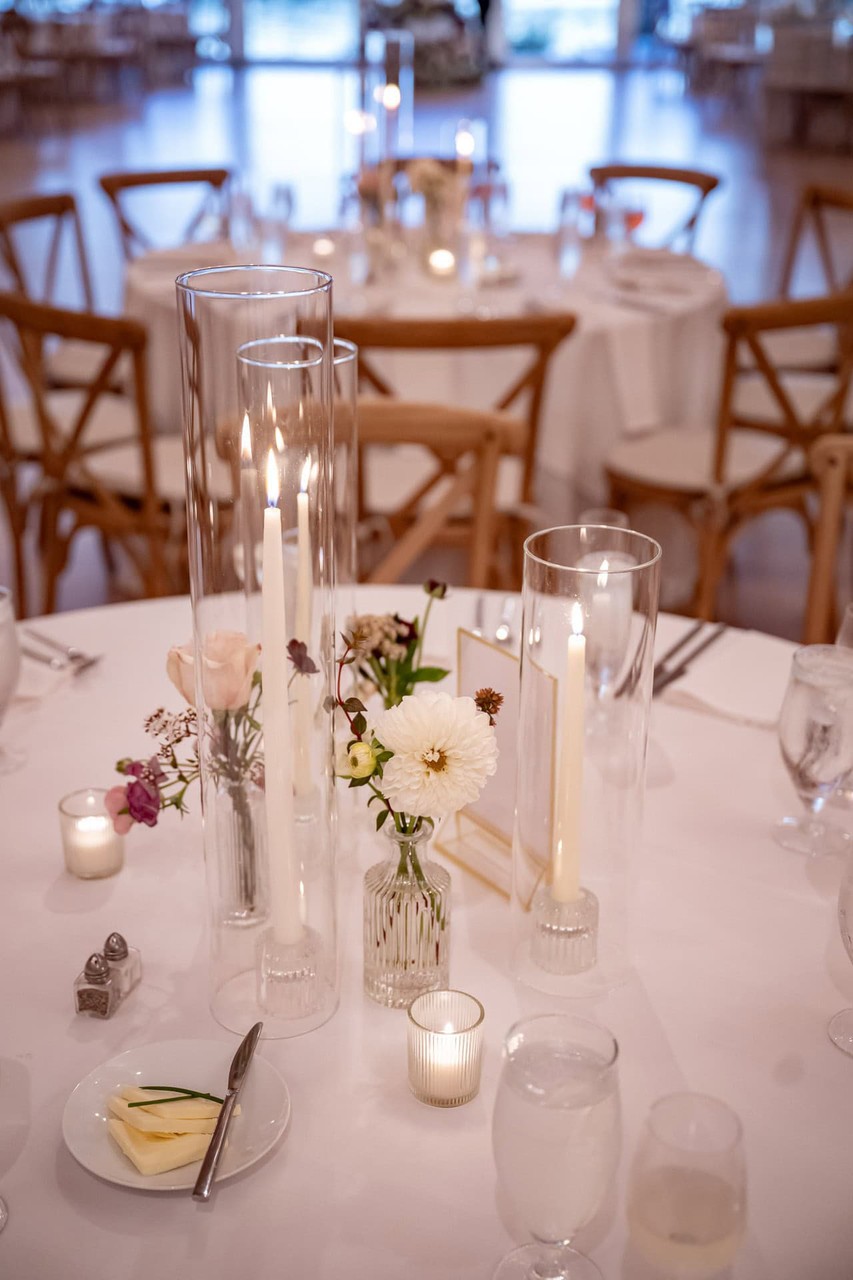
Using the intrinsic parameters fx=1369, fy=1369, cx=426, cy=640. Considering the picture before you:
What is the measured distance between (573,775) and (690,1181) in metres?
0.33

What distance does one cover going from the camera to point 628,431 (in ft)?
11.0

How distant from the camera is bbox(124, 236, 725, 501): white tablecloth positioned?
3.22 meters

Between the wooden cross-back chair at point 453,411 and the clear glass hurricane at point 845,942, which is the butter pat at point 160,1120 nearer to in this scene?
the clear glass hurricane at point 845,942

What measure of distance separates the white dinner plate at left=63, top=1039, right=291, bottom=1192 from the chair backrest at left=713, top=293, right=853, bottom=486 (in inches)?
87.4

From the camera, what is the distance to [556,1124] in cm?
66

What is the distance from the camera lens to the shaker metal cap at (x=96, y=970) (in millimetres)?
951

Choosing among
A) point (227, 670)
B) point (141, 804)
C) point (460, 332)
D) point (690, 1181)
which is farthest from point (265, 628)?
point (460, 332)

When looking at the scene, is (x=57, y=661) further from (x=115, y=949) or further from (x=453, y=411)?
(x=453, y=411)

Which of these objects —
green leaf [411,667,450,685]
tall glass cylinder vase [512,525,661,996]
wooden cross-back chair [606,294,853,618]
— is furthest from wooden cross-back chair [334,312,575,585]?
tall glass cylinder vase [512,525,661,996]

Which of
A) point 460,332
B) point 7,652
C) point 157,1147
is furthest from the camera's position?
point 460,332

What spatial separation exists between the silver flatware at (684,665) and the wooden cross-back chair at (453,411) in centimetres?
51

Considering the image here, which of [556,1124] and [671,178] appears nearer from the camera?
[556,1124]

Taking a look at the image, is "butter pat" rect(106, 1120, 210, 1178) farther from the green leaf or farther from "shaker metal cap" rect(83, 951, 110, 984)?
the green leaf

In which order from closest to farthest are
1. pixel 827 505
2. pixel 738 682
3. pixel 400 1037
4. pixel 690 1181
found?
pixel 690 1181 < pixel 400 1037 < pixel 738 682 < pixel 827 505
